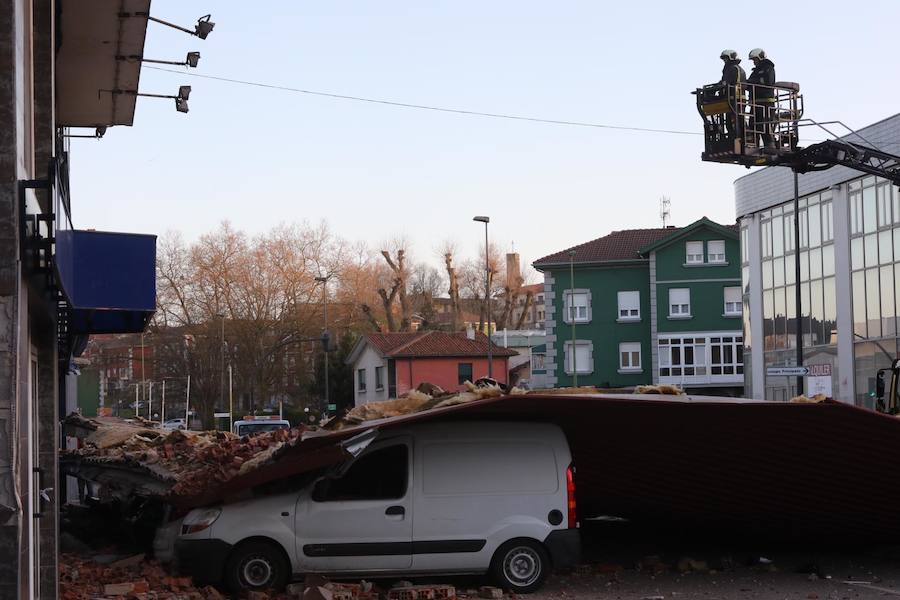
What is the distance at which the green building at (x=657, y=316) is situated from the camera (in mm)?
74562

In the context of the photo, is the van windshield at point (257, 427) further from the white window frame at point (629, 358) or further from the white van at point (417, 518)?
the white window frame at point (629, 358)

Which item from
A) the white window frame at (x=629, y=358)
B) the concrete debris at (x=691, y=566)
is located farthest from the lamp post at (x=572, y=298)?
the concrete debris at (x=691, y=566)

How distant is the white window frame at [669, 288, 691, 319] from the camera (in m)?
74.6

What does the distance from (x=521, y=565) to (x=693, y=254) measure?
213ft

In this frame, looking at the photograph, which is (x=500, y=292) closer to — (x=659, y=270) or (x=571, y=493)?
(x=659, y=270)

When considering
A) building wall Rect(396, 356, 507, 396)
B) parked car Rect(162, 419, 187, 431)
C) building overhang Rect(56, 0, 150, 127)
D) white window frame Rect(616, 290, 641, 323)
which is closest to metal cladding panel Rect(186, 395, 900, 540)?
building overhang Rect(56, 0, 150, 127)

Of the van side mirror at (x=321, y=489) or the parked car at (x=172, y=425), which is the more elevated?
the van side mirror at (x=321, y=489)

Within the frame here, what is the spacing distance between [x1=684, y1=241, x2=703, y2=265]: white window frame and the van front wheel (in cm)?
6434

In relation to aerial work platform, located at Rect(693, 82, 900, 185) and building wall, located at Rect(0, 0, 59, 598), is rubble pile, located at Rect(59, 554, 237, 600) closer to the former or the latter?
building wall, located at Rect(0, 0, 59, 598)

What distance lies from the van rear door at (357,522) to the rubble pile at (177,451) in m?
0.69

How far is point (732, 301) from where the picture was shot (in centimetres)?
7469

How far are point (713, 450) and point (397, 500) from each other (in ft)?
11.9

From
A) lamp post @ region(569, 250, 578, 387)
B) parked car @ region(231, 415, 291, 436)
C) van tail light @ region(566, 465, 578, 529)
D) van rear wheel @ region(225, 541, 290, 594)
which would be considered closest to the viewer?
van rear wheel @ region(225, 541, 290, 594)

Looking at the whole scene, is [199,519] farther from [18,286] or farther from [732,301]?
[732,301]
